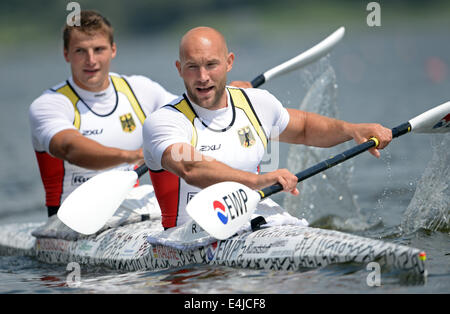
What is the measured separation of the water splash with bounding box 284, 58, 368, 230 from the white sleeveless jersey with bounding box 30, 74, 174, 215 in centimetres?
218

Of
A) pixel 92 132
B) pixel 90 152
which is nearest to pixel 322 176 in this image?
pixel 92 132

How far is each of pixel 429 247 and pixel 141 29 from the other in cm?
5447

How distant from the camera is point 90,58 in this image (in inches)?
284

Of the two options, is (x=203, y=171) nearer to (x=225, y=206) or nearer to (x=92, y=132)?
(x=225, y=206)

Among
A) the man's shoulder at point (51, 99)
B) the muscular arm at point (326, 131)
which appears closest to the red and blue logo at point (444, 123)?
the muscular arm at point (326, 131)

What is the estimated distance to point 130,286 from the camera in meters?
5.80

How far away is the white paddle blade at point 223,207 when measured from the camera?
530 centimetres

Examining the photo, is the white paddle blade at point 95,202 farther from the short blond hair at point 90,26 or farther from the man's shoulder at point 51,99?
the short blond hair at point 90,26

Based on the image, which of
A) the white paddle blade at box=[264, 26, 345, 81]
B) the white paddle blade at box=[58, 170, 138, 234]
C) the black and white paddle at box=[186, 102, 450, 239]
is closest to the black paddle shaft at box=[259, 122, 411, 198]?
the black and white paddle at box=[186, 102, 450, 239]

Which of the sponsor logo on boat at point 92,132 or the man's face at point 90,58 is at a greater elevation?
the man's face at point 90,58

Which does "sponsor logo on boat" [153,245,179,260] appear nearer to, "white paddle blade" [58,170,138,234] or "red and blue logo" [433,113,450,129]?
"white paddle blade" [58,170,138,234]

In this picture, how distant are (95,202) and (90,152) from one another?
A: 0.59 metres

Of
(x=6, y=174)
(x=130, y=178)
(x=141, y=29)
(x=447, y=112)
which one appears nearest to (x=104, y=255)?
(x=130, y=178)

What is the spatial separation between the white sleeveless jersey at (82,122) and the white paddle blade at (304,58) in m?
1.48
